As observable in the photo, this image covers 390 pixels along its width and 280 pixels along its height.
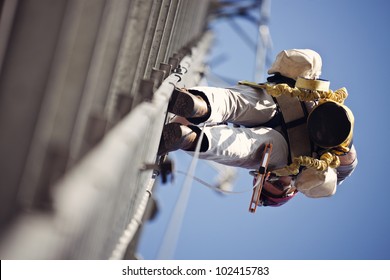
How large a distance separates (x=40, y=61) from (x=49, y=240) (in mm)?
818

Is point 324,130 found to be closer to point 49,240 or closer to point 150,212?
point 150,212

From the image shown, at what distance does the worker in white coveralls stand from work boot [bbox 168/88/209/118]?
15.3 inches

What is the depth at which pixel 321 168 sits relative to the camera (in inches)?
191

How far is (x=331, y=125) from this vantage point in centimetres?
478

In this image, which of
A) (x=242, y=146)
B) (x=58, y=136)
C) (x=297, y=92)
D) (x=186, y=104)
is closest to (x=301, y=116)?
(x=297, y=92)

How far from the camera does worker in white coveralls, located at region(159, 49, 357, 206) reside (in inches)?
182

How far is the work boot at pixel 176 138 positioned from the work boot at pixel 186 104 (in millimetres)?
94

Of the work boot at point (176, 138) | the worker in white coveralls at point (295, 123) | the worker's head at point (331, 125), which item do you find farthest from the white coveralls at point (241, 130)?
the worker's head at point (331, 125)

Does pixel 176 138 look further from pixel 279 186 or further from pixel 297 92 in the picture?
pixel 279 186

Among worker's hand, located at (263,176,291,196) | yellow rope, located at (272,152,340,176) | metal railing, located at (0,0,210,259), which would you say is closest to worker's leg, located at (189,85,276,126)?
yellow rope, located at (272,152,340,176)

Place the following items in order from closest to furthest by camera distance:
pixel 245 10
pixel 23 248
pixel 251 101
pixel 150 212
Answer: pixel 23 248
pixel 251 101
pixel 150 212
pixel 245 10

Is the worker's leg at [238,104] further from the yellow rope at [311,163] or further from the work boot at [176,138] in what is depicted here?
the yellow rope at [311,163]

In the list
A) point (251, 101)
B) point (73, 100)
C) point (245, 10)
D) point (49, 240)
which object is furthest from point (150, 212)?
point (245, 10)

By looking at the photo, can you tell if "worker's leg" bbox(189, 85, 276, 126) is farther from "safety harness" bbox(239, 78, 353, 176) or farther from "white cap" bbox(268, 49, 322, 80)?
"white cap" bbox(268, 49, 322, 80)
